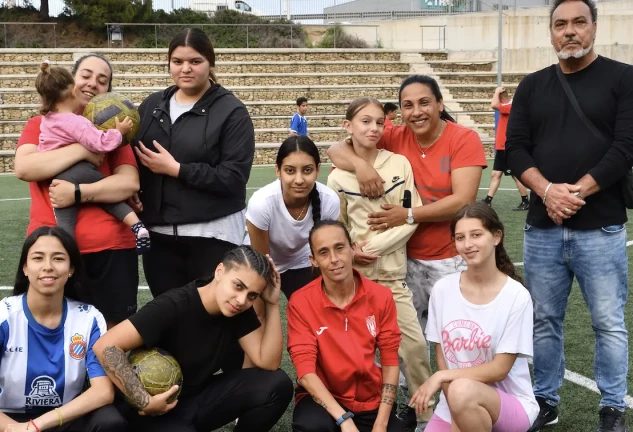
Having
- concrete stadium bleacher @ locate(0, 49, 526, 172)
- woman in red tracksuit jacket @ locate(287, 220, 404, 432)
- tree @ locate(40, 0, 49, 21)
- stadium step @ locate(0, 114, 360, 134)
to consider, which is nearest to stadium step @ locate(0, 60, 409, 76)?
concrete stadium bleacher @ locate(0, 49, 526, 172)

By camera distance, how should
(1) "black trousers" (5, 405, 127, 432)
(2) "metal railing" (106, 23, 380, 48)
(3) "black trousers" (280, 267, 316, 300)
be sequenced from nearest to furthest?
(1) "black trousers" (5, 405, 127, 432)
(3) "black trousers" (280, 267, 316, 300)
(2) "metal railing" (106, 23, 380, 48)

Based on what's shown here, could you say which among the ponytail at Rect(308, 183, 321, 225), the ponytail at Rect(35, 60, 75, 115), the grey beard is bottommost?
the ponytail at Rect(308, 183, 321, 225)

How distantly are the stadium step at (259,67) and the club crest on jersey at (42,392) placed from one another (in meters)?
20.6

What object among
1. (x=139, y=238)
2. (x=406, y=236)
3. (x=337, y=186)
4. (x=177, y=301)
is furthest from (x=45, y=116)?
(x=406, y=236)

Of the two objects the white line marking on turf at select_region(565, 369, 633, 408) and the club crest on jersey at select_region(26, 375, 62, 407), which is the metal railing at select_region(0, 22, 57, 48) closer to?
the white line marking on turf at select_region(565, 369, 633, 408)

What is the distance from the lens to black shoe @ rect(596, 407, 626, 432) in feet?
14.0

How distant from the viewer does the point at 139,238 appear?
414 cm

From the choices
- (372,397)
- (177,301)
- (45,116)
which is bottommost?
(372,397)

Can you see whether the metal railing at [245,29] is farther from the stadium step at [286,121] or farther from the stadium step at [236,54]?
the stadium step at [286,121]

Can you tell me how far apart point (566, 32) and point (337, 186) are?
4.81ft

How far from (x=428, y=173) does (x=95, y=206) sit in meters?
1.80

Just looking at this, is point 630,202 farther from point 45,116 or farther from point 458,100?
point 458,100

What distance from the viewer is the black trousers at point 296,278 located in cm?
471

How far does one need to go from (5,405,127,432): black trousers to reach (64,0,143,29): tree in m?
26.9
